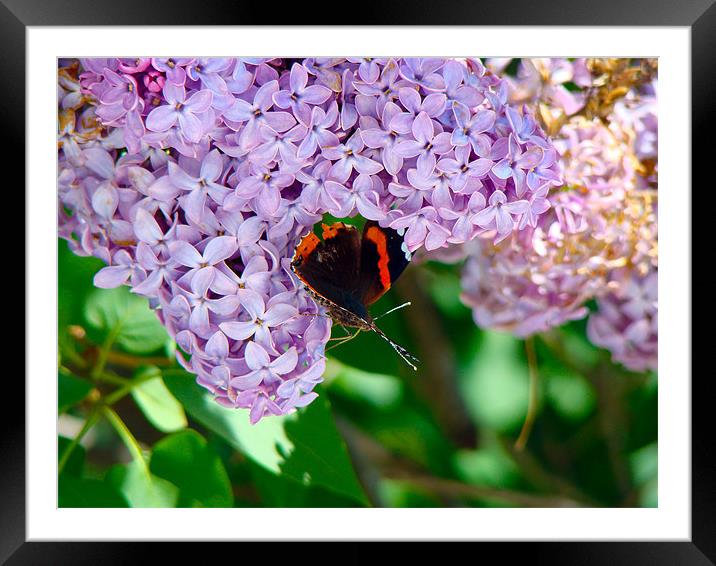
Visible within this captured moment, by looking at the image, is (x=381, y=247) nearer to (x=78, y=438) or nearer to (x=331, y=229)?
(x=331, y=229)

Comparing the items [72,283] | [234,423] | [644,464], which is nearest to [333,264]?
[234,423]

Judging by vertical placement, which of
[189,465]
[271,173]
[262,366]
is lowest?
[189,465]

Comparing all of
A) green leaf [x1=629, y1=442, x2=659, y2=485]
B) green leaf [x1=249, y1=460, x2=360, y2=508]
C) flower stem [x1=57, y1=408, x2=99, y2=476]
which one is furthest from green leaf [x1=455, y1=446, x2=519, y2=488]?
flower stem [x1=57, y1=408, x2=99, y2=476]

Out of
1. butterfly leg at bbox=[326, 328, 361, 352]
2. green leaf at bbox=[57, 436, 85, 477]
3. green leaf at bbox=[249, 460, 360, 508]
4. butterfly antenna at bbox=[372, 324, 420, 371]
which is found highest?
butterfly leg at bbox=[326, 328, 361, 352]

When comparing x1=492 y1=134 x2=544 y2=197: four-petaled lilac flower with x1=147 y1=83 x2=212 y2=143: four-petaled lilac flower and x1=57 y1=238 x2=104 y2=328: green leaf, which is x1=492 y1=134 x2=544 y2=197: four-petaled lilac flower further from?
x1=57 y1=238 x2=104 y2=328: green leaf

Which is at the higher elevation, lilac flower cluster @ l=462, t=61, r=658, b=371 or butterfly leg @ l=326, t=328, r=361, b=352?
lilac flower cluster @ l=462, t=61, r=658, b=371

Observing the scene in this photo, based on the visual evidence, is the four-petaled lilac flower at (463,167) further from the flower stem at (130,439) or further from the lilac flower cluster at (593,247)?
the flower stem at (130,439)
